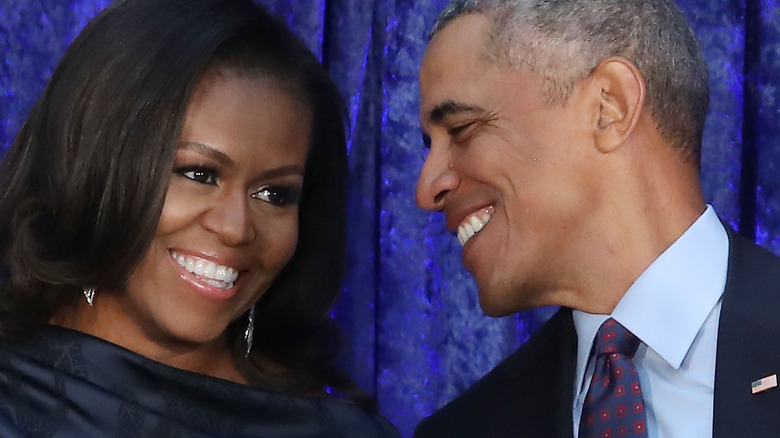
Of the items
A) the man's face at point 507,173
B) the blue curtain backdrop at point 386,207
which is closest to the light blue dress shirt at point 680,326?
the man's face at point 507,173

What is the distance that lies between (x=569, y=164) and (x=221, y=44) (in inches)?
21.1

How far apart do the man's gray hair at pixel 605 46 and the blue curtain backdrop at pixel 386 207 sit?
58cm

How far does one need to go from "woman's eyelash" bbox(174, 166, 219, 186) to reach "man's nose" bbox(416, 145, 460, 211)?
285mm

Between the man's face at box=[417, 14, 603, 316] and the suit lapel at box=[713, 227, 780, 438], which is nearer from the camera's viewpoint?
the suit lapel at box=[713, 227, 780, 438]

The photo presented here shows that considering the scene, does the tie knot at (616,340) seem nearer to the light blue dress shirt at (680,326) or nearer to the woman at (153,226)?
the light blue dress shirt at (680,326)

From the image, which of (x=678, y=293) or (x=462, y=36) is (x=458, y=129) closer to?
(x=462, y=36)

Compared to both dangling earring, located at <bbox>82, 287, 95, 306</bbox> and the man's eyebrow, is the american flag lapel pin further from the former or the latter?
dangling earring, located at <bbox>82, 287, 95, 306</bbox>

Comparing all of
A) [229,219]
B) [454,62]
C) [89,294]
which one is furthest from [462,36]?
[89,294]

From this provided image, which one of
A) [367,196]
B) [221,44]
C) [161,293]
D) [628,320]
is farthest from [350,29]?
[628,320]

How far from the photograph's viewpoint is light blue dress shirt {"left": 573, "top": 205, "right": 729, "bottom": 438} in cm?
145

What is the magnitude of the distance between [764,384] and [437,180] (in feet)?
1.67

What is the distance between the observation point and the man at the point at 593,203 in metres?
1.48

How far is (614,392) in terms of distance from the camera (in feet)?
4.79

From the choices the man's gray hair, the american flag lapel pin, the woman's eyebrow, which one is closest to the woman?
the woman's eyebrow
